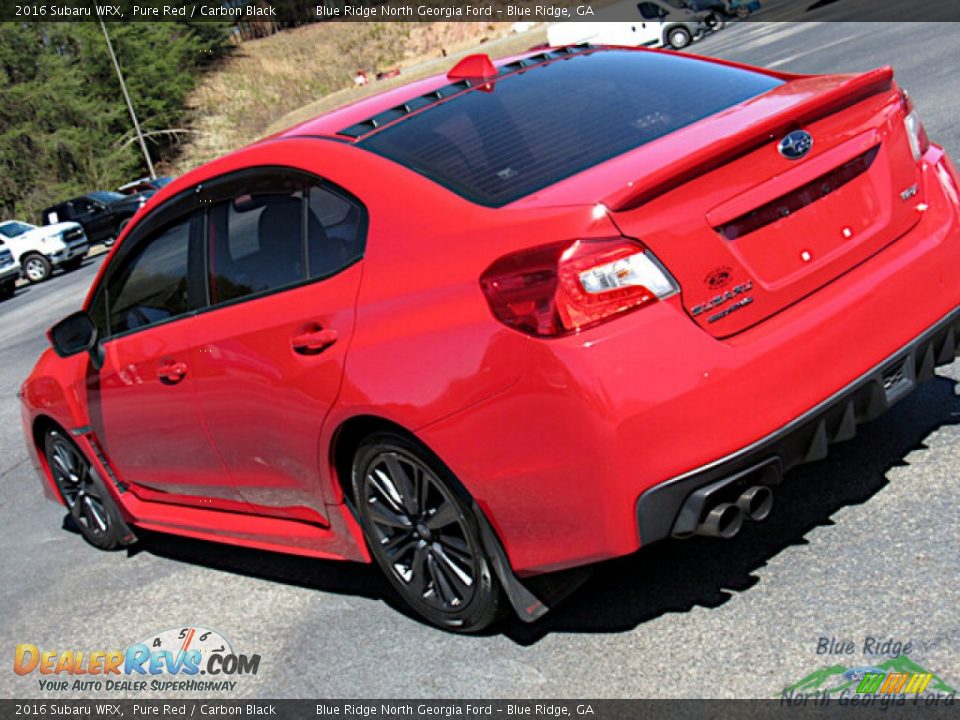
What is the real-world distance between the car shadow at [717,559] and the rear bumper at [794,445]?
620 mm

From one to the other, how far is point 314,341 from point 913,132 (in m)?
2.19

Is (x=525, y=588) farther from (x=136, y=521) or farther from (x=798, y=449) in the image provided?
(x=136, y=521)

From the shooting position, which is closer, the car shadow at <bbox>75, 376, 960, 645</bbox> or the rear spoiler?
the rear spoiler

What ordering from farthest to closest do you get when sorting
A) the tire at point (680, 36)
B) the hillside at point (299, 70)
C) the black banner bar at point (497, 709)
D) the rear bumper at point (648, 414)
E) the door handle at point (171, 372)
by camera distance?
1. the hillside at point (299, 70)
2. the tire at point (680, 36)
3. the door handle at point (171, 372)
4. the rear bumper at point (648, 414)
5. the black banner bar at point (497, 709)

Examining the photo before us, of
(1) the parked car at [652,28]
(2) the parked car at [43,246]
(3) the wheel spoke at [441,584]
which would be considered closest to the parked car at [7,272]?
(2) the parked car at [43,246]

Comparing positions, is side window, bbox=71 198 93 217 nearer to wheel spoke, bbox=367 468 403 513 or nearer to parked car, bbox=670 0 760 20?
parked car, bbox=670 0 760 20

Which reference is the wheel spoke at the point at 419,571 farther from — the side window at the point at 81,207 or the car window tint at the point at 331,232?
the side window at the point at 81,207

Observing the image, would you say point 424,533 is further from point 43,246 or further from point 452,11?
point 452,11

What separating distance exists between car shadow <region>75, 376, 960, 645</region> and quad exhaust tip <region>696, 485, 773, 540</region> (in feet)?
1.68

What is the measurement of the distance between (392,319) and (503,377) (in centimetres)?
51

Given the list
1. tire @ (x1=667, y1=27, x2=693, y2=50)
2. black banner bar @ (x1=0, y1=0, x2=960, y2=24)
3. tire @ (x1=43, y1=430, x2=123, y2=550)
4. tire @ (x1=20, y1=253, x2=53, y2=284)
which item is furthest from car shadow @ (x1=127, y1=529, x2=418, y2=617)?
tire @ (x1=667, y1=27, x2=693, y2=50)

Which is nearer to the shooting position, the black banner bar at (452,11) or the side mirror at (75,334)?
the side mirror at (75,334)

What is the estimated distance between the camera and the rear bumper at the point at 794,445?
10.9 feet

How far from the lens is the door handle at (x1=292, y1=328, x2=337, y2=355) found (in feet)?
13.0
